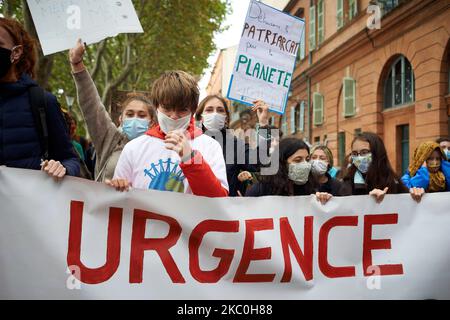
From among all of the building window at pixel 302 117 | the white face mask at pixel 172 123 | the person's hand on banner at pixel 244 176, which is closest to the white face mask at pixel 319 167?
the person's hand on banner at pixel 244 176

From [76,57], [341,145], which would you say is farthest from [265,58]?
[341,145]

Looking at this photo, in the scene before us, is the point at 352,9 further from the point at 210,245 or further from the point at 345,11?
the point at 210,245

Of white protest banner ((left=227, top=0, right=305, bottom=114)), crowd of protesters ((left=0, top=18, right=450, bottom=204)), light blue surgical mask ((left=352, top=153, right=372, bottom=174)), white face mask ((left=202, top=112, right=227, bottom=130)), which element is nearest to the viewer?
crowd of protesters ((left=0, top=18, right=450, bottom=204))

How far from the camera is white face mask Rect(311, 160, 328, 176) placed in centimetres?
472

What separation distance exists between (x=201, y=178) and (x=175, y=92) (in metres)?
0.45

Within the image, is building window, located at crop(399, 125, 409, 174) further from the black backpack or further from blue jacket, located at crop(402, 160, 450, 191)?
the black backpack

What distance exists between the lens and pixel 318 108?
23500 mm

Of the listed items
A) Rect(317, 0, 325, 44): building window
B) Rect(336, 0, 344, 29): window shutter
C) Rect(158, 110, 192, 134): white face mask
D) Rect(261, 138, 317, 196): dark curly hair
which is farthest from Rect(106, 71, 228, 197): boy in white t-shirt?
Rect(317, 0, 325, 44): building window

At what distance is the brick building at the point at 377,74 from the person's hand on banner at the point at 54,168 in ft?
40.8

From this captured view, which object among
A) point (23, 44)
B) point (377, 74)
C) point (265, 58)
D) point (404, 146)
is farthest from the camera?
point (377, 74)

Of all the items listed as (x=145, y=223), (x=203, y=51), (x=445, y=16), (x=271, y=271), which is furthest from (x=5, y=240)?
(x=203, y=51)

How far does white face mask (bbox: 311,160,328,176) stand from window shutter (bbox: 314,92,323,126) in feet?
61.8

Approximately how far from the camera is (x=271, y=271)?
2.94 m
